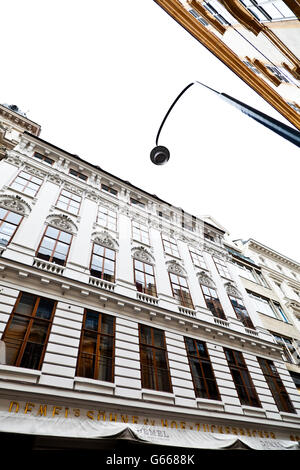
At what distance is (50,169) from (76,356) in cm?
1375

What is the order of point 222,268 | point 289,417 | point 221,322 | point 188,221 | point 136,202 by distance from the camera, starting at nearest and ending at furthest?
point 289,417 → point 221,322 → point 222,268 → point 136,202 → point 188,221

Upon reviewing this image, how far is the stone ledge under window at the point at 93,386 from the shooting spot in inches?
317

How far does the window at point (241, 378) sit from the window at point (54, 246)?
10.1m

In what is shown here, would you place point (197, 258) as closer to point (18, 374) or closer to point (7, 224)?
point (7, 224)

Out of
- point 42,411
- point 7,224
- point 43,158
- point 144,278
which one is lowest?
point 42,411

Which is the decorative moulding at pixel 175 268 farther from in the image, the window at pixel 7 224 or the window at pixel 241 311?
the window at pixel 7 224

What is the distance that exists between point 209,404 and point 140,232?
11119 mm

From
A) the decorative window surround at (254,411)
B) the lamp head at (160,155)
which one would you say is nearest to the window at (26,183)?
the lamp head at (160,155)

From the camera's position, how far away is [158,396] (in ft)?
30.2

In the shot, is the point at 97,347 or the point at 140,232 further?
the point at 140,232

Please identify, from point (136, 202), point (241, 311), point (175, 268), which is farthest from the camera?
point (136, 202)

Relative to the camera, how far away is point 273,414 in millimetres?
11641

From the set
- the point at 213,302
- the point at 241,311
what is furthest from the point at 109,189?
the point at 241,311
